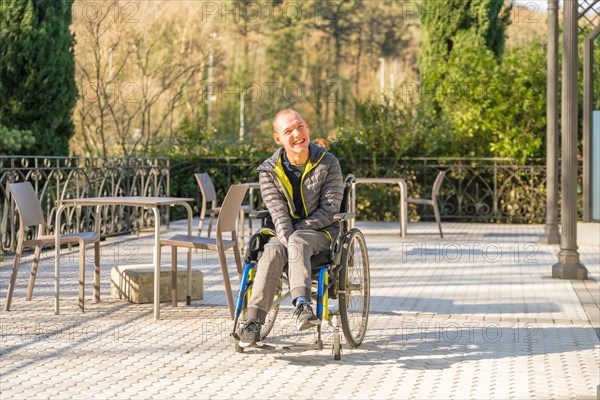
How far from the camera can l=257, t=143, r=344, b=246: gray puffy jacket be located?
274 inches

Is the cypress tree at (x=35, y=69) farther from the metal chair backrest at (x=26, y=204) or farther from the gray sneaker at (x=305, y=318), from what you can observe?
the gray sneaker at (x=305, y=318)

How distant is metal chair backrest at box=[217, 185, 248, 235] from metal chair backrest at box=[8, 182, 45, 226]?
1.63 metres

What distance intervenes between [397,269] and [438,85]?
9.24 metres

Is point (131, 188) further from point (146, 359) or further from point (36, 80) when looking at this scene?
point (146, 359)

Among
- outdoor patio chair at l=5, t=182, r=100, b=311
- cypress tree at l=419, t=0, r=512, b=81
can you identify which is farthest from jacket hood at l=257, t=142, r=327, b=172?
cypress tree at l=419, t=0, r=512, b=81

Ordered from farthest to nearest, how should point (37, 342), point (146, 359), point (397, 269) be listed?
point (397, 269)
point (37, 342)
point (146, 359)

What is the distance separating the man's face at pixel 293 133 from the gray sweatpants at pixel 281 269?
1.86ft

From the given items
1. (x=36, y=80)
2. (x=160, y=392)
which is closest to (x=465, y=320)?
(x=160, y=392)

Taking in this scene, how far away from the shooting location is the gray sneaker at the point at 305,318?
6.38m

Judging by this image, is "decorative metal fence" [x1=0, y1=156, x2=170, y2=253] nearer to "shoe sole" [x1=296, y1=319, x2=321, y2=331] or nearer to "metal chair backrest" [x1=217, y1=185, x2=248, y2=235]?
"metal chair backrest" [x1=217, y1=185, x2=248, y2=235]

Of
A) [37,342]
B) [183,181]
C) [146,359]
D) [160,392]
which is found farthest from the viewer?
[183,181]

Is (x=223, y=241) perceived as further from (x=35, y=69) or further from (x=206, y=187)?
(x=35, y=69)

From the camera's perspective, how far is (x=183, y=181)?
20.0 metres

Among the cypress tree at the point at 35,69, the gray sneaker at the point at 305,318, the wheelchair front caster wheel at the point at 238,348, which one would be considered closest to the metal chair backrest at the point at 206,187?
the cypress tree at the point at 35,69
